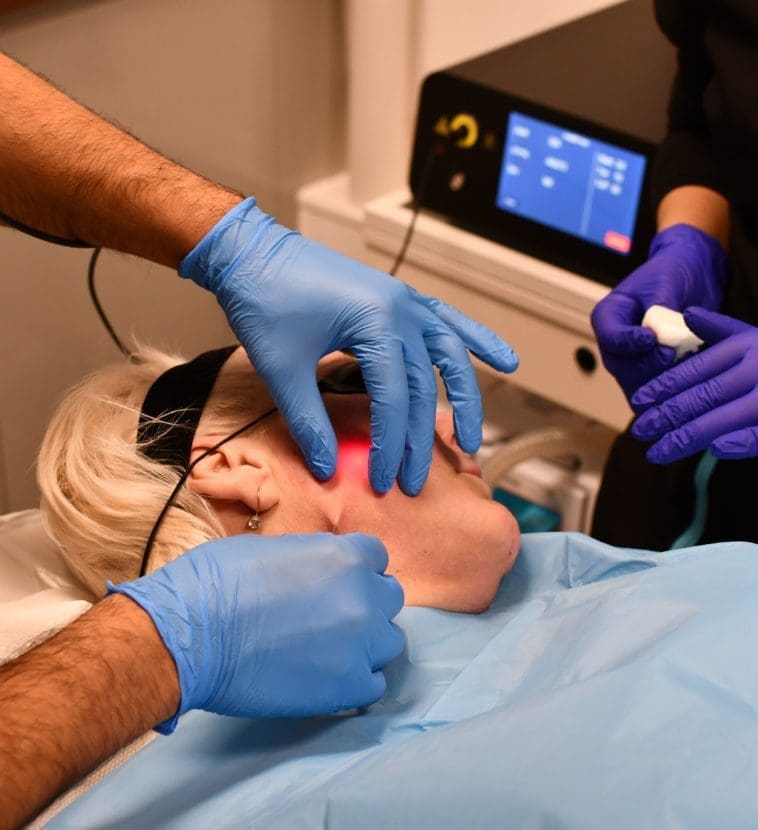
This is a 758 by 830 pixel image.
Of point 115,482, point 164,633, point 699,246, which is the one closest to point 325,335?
point 115,482

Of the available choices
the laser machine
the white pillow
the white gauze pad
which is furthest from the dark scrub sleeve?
the white pillow

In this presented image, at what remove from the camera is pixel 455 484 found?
4.03 ft

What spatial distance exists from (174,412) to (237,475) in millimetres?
113

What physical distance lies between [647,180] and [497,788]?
3.63ft

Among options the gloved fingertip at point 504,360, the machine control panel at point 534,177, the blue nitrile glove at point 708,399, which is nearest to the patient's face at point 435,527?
the gloved fingertip at point 504,360

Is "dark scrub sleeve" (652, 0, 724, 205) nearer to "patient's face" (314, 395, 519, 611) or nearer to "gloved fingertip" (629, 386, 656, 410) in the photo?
"gloved fingertip" (629, 386, 656, 410)

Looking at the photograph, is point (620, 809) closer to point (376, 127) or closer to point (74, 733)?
point (74, 733)

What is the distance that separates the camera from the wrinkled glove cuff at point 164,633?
0.94m

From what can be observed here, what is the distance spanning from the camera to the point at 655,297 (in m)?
1.45

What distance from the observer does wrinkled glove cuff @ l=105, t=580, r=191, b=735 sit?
37.1 inches

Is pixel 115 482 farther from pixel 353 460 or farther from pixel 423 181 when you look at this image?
pixel 423 181

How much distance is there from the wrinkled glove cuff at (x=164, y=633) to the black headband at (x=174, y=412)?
0.84ft

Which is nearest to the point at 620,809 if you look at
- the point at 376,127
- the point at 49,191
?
the point at 49,191

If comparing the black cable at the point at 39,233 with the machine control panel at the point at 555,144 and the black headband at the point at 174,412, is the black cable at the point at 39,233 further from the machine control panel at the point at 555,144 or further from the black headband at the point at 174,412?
the machine control panel at the point at 555,144
